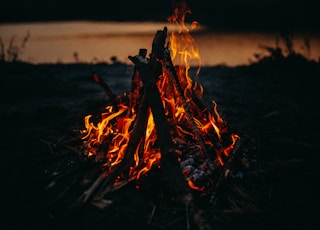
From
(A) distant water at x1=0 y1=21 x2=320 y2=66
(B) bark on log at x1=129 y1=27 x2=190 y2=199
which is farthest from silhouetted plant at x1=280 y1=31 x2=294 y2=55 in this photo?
(B) bark on log at x1=129 y1=27 x2=190 y2=199

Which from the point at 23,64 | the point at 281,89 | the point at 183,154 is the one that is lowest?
the point at 183,154

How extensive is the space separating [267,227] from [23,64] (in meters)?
9.65

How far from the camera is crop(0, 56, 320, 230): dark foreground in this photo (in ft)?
13.1

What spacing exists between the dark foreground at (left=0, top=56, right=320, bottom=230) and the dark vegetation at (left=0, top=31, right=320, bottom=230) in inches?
0.6

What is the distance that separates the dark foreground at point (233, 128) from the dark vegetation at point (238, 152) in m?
0.01

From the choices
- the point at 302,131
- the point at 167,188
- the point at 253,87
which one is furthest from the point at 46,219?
the point at 253,87

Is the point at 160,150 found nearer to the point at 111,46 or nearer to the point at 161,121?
the point at 161,121

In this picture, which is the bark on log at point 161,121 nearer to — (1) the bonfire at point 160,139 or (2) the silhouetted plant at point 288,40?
(1) the bonfire at point 160,139

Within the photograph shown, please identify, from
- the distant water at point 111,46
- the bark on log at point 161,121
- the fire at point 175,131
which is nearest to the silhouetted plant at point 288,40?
the distant water at point 111,46

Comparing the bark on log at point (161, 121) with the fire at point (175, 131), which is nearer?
the bark on log at point (161, 121)

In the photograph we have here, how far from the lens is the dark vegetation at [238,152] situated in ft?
13.1

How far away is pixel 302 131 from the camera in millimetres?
6477

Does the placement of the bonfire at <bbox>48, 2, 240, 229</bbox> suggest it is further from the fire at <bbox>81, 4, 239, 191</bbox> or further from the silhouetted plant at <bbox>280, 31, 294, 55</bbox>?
the silhouetted plant at <bbox>280, 31, 294, 55</bbox>

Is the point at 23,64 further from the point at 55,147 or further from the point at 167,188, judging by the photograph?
the point at 167,188
